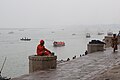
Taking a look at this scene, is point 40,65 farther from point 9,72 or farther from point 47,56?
point 9,72

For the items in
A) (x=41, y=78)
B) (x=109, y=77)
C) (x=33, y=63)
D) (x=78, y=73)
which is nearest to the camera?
(x=109, y=77)

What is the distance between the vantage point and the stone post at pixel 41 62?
10616mm

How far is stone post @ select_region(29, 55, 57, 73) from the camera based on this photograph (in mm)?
10616

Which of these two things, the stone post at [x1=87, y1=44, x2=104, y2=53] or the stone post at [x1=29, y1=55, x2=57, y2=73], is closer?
the stone post at [x1=29, y1=55, x2=57, y2=73]

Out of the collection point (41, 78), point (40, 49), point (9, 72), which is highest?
point (40, 49)

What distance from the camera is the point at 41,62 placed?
10688 millimetres

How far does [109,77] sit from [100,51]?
1076cm

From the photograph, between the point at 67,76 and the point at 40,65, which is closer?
the point at 67,76

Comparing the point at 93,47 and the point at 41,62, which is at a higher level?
the point at 93,47

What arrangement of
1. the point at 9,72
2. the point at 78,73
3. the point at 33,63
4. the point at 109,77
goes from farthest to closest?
the point at 9,72 < the point at 33,63 < the point at 78,73 < the point at 109,77

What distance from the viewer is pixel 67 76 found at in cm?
952

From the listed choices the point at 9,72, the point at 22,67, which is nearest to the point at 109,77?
the point at 9,72

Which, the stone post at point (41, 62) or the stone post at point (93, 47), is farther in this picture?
the stone post at point (93, 47)

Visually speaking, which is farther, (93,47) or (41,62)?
(93,47)
